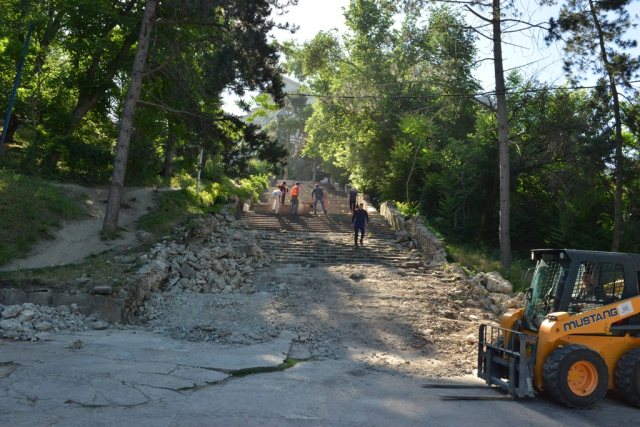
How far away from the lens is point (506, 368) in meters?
8.80

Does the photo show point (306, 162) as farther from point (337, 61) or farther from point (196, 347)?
point (196, 347)

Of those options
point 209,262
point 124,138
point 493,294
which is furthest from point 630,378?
point 124,138

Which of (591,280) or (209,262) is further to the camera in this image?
(209,262)

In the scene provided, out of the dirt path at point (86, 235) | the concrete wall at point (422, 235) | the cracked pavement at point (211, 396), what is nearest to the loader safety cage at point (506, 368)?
the cracked pavement at point (211, 396)

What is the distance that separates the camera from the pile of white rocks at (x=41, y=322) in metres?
10.6

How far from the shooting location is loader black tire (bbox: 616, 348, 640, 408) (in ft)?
26.9

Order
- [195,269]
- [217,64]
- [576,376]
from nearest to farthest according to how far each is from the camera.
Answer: [576,376] → [195,269] → [217,64]

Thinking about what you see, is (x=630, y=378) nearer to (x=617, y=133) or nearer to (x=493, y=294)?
(x=493, y=294)

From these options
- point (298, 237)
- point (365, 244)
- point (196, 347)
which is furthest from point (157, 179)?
point (196, 347)

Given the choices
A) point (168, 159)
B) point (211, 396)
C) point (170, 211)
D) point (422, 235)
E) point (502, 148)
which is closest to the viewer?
point (211, 396)

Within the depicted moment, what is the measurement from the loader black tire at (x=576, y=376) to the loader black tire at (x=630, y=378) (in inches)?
12.4

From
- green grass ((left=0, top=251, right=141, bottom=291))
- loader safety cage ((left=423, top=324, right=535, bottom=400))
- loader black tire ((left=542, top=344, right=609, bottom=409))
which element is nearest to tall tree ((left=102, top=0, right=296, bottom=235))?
green grass ((left=0, top=251, right=141, bottom=291))

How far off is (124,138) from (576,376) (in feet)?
53.1

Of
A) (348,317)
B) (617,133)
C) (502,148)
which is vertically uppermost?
(617,133)
